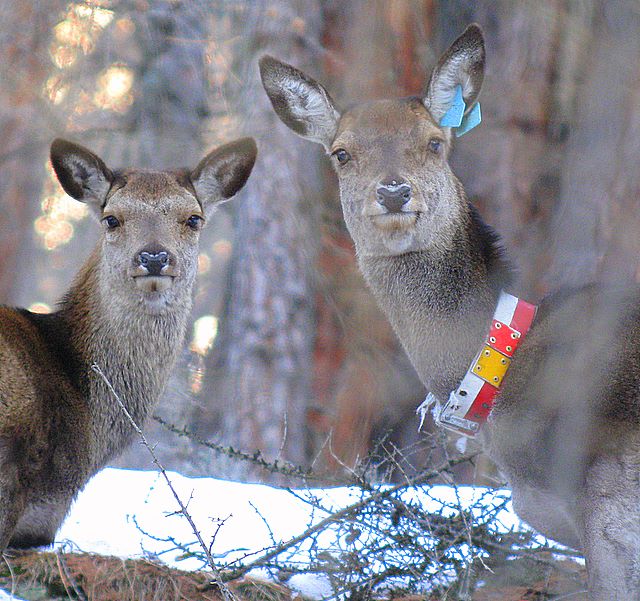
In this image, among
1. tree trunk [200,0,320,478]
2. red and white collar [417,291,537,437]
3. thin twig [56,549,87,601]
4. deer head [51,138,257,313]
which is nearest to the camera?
red and white collar [417,291,537,437]

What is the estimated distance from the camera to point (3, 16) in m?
9.50

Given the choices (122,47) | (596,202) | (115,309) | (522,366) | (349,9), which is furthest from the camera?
(122,47)

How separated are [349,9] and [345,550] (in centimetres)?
626

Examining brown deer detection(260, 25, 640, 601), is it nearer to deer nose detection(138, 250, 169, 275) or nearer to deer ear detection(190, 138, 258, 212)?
deer ear detection(190, 138, 258, 212)

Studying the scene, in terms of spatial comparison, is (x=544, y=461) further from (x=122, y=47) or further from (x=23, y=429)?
(x=122, y=47)

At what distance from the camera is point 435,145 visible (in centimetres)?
570

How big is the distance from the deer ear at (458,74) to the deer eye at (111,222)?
5.95 feet

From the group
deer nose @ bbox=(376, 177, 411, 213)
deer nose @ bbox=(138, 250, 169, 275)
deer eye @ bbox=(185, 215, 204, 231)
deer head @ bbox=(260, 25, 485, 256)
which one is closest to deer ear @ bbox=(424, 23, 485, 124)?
deer head @ bbox=(260, 25, 485, 256)

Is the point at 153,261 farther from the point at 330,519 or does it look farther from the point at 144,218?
the point at 330,519

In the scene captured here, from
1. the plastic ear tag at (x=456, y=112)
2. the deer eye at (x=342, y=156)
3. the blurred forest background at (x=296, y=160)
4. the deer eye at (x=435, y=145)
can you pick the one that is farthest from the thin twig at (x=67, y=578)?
the blurred forest background at (x=296, y=160)

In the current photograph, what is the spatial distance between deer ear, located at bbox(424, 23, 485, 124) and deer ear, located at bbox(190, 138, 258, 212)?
1.19 metres

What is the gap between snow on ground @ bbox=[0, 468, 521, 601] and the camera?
573cm

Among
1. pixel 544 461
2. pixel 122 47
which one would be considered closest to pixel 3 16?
pixel 122 47

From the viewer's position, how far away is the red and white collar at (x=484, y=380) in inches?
201
